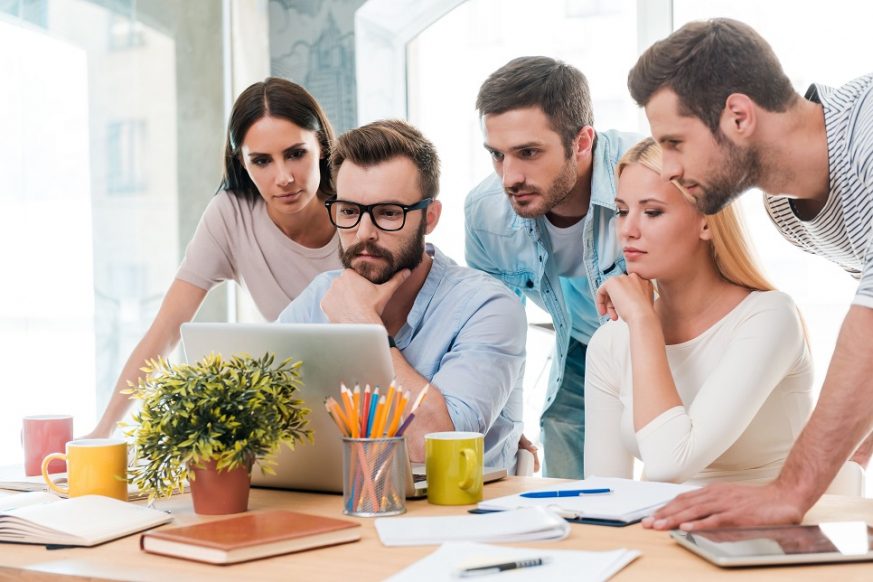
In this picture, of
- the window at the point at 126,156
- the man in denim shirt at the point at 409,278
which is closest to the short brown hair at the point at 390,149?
the man in denim shirt at the point at 409,278

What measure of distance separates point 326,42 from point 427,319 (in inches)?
98.5

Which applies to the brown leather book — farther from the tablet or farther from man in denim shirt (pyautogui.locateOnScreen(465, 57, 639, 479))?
man in denim shirt (pyautogui.locateOnScreen(465, 57, 639, 479))

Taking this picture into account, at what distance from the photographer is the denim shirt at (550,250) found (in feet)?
8.03

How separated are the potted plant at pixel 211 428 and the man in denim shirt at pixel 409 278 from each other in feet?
1.71

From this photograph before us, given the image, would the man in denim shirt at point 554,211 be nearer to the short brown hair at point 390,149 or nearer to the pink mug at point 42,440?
the short brown hair at point 390,149

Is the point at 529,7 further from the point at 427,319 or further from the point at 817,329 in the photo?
the point at 427,319

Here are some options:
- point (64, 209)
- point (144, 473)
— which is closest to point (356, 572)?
point (144, 473)

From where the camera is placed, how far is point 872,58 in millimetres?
3537

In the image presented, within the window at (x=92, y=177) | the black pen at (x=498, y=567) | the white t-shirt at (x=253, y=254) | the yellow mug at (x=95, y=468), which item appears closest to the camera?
the black pen at (x=498, y=567)

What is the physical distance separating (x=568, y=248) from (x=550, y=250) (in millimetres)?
51

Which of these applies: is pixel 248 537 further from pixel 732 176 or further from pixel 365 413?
pixel 732 176

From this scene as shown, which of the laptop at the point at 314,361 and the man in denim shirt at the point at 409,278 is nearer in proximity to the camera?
the laptop at the point at 314,361

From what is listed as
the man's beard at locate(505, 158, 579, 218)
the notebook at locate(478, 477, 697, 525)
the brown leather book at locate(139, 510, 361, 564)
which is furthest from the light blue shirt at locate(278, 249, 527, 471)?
the brown leather book at locate(139, 510, 361, 564)

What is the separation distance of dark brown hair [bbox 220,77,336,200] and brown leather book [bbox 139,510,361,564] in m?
1.45
